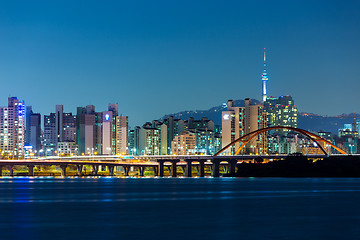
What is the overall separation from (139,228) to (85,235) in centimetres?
441

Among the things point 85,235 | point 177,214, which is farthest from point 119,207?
point 85,235

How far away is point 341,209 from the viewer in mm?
51031

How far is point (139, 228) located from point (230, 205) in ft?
66.7

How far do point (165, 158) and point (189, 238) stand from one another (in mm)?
167347

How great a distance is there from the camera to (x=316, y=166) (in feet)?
519

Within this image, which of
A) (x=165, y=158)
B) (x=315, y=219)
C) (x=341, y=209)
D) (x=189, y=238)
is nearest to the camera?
(x=189, y=238)

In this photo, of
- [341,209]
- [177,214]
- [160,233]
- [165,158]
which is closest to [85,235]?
[160,233]

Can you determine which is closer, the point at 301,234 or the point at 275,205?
the point at 301,234

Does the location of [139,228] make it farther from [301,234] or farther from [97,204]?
[97,204]

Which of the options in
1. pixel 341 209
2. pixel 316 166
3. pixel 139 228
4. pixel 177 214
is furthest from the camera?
pixel 316 166

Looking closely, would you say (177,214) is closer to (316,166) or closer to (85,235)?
(85,235)

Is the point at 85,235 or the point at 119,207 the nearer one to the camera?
the point at 85,235

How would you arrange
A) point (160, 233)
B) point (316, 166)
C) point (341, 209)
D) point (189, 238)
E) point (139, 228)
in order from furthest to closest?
point (316, 166)
point (341, 209)
point (139, 228)
point (160, 233)
point (189, 238)

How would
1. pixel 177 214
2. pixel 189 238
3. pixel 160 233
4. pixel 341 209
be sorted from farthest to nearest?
pixel 341 209 → pixel 177 214 → pixel 160 233 → pixel 189 238
